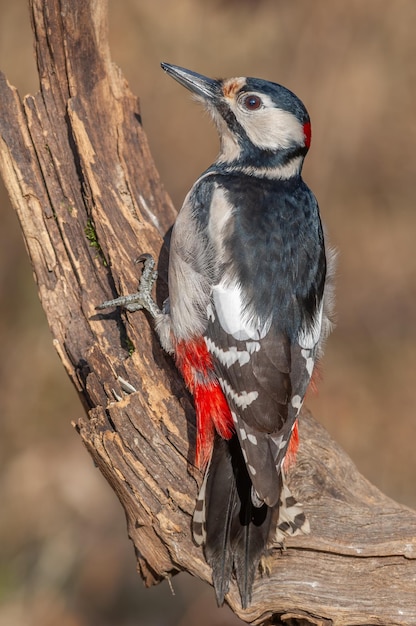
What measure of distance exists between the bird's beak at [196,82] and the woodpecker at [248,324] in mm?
192

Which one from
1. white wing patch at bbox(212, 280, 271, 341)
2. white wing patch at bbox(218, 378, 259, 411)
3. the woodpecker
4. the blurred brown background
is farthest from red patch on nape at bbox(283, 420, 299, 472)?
the blurred brown background

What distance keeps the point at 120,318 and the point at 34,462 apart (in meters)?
2.36

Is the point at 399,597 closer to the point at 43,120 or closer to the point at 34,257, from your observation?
the point at 34,257

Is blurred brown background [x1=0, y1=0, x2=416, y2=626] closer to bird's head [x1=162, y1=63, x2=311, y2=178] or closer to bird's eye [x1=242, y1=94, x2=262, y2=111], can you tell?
bird's head [x1=162, y1=63, x2=311, y2=178]

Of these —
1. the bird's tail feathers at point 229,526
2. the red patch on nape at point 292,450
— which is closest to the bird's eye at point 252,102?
the red patch on nape at point 292,450

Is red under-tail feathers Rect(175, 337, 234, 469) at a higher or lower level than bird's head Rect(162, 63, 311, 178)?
lower

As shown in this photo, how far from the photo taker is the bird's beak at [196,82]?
14.0 feet

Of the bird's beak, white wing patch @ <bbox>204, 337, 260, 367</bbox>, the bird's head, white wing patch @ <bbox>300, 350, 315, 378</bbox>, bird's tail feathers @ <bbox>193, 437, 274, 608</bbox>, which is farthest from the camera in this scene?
the bird's beak

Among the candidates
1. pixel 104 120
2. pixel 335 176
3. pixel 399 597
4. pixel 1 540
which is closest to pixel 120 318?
pixel 104 120

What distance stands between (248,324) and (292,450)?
2.16 feet

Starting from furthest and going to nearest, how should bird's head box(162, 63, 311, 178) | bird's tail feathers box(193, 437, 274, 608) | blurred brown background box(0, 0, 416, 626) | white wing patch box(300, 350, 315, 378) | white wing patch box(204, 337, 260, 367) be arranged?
blurred brown background box(0, 0, 416, 626) < bird's head box(162, 63, 311, 178) < white wing patch box(300, 350, 315, 378) < white wing patch box(204, 337, 260, 367) < bird's tail feathers box(193, 437, 274, 608)

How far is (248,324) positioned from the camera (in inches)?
141

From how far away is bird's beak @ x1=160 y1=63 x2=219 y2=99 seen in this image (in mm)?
4273

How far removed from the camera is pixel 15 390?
5879mm
